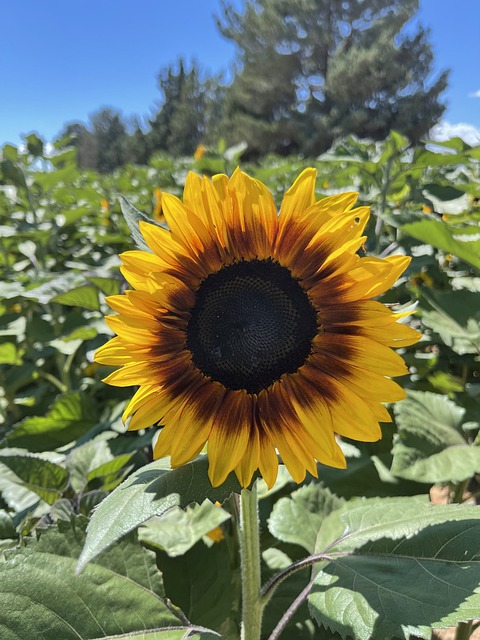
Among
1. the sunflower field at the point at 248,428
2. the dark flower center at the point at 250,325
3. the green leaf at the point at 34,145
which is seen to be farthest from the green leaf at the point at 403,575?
the green leaf at the point at 34,145

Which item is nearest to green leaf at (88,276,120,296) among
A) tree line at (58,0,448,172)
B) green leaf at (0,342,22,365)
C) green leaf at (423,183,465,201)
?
green leaf at (0,342,22,365)

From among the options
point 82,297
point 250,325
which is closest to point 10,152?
Result: point 82,297

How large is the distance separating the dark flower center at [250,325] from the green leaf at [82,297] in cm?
91

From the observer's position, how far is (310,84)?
33312mm

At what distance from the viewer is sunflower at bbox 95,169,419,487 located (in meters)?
0.81

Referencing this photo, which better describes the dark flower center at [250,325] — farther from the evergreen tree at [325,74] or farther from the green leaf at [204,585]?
the evergreen tree at [325,74]

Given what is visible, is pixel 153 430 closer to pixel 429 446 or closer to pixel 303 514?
pixel 303 514

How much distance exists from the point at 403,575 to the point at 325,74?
3573cm

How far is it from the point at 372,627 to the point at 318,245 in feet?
1.81

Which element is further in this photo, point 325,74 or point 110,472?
point 325,74

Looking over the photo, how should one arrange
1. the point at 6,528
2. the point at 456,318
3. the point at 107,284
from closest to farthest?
the point at 6,528, the point at 456,318, the point at 107,284

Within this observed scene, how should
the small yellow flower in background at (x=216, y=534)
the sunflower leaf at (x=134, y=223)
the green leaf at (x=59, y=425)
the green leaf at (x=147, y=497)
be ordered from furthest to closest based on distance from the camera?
1. the green leaf at (x=59, y=425)
2. the small yellow flower in background at (x=216, y=534)
3. the sunflower leaf at (x=134, y=223)
4. the green leaf at (x=147, y=497)

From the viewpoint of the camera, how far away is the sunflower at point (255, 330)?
0.81 m

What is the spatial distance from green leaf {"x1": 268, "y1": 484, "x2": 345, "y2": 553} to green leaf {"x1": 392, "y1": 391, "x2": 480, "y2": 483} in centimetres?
17
